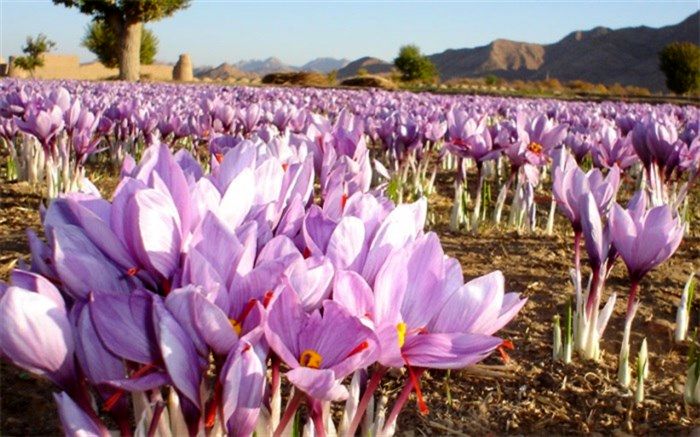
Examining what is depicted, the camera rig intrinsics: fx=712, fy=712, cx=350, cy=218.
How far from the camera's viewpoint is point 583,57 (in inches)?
5433

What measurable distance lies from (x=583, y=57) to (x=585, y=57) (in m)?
0.56

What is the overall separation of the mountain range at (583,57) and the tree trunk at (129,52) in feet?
242

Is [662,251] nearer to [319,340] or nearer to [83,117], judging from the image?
[319,340]

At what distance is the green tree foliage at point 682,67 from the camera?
52.4 m

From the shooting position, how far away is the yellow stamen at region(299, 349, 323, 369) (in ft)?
3.21

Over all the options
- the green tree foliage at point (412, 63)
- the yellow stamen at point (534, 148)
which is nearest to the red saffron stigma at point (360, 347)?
the yellow stamen at point (534, 148)

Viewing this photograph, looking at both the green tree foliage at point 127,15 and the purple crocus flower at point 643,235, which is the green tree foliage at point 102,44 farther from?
the purple crocus flower at point 643,235

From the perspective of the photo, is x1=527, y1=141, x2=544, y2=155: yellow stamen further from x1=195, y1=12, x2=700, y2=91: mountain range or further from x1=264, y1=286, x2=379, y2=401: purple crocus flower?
x1=195, y1=12, x2=700, y2=91: mountain range

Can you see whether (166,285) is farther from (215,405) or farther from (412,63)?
(412,63)

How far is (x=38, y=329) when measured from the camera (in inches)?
35.2

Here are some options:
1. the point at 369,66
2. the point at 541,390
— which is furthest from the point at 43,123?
the point at 369,66

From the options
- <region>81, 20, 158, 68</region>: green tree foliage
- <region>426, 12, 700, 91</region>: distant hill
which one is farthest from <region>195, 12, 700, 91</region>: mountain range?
<region>81, 20, 158, 68</region>: green tree foliage

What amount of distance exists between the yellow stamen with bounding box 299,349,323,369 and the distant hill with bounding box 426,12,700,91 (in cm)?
12557

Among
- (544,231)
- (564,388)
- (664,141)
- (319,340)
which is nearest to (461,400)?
(564,388)
